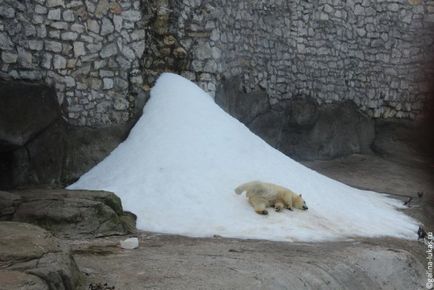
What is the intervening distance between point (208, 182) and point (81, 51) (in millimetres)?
2905

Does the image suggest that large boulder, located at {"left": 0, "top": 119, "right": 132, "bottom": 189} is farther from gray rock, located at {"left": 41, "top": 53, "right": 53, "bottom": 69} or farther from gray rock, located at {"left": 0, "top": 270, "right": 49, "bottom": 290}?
gray rock, located at {"left": 0, "top": 270, "right": 49, "bottom": 290}

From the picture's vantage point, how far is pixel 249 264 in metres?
5.40

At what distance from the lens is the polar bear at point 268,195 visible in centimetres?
761

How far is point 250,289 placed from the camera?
4715 mm

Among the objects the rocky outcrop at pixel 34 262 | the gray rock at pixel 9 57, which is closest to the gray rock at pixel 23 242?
the rocky outcrop at pixel 34 262

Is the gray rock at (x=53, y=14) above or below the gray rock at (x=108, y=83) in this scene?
above

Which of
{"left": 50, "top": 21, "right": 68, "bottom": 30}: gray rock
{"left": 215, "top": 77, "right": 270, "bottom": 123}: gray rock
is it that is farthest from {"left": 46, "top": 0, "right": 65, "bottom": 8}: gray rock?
{"left": 215, "top": 77, "right": 270, "bottom": 123}: gray rock

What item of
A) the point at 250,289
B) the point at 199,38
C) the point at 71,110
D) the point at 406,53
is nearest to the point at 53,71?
the point at 71,110

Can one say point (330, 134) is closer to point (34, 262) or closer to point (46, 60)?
point (46, 60)

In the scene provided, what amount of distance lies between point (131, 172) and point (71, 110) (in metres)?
1.50

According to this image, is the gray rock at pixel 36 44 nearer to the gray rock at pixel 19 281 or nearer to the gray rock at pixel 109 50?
the gray rock at pixel 109 50

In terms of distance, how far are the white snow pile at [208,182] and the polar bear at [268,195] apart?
0.11m

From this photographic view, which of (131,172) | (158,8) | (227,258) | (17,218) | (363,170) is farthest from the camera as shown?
(363,170)

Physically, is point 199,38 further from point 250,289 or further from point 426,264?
point 250,289
